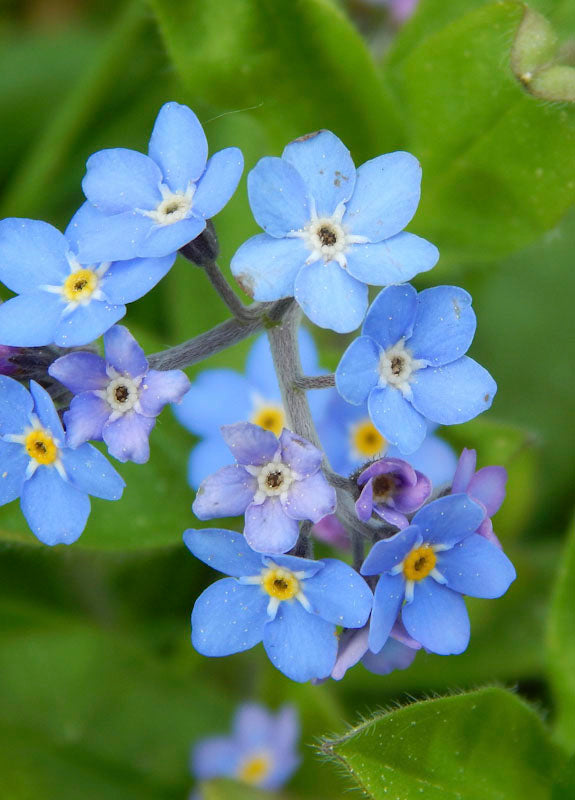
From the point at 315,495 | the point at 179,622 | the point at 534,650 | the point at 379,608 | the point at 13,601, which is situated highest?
the point at 315,495

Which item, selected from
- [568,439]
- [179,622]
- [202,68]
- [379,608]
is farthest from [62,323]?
[568,439]

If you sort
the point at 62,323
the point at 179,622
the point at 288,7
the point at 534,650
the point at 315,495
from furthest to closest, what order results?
the point at 179,622, the point at 534,650, the point at 288,7, the point at 62,323, the point at 315,495

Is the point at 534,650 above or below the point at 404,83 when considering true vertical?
below

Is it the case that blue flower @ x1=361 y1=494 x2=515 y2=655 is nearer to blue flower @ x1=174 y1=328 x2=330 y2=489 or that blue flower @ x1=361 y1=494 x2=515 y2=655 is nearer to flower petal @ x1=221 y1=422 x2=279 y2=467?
flower petal @ x1=221 y1=422 x2=279 y2=467

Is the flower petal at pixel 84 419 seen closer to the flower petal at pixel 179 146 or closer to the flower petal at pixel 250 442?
the flower petal at pixel 250 442

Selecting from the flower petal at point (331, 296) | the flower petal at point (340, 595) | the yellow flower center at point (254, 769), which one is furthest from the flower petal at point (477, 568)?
the yellow flower center at point (254, 769)

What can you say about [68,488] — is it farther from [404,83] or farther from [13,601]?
[13,601]
